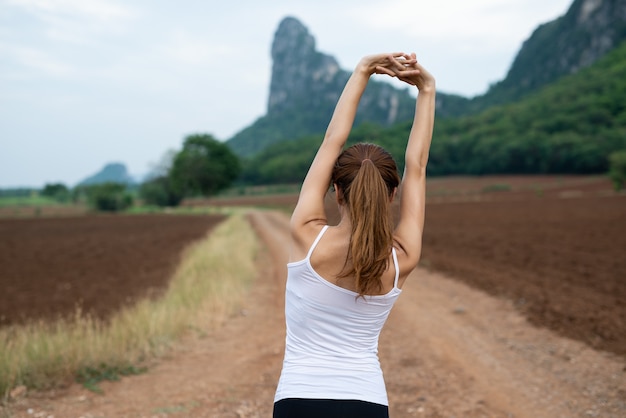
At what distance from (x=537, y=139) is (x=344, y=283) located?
A: 95.7 m

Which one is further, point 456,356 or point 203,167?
point 203,167

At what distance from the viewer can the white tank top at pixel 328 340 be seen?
176cm

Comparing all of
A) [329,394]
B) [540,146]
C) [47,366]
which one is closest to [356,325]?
[329,394]

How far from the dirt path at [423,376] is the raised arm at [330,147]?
340cm

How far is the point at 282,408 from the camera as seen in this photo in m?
1.77

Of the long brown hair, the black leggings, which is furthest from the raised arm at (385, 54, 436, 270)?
the black leggings

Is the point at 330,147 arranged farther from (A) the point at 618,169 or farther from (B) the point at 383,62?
(A) the point at 618,169

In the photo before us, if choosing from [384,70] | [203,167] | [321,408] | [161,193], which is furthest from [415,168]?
[161,193]

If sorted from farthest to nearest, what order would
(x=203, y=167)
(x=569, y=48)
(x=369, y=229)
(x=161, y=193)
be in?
(x=569, y=48) < (x=161, y=193) < (x=203, y=167) < (x=369, y=229)

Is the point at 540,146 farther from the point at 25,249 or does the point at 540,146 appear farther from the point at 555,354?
the point at 555,354

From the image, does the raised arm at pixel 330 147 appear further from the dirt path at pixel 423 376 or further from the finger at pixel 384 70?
the dirt path at pixel 423 376

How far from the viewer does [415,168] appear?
2.04 metres

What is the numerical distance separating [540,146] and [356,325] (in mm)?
90587

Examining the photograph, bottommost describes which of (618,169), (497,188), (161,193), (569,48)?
(497,188)
